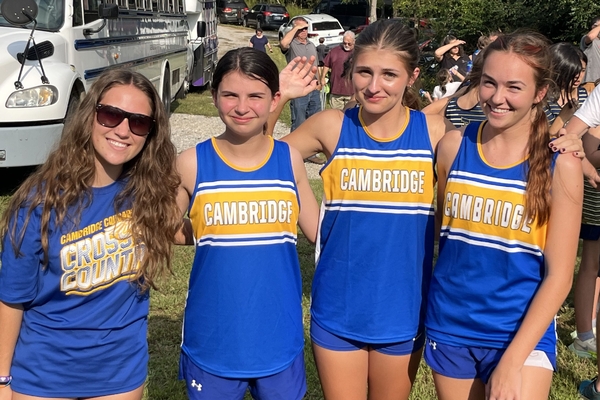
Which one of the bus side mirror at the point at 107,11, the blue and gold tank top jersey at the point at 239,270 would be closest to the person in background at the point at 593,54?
the bus side mirror at the point at 107,11

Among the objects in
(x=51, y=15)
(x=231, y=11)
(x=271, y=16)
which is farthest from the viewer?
(x=231, y=11)

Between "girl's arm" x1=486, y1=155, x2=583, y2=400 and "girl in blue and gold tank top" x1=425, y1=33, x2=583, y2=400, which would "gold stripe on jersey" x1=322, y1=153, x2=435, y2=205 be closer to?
"girl in blue and gold tank top" x1=425, y1=33, x2=583, y2=400

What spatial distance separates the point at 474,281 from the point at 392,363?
1.78ft

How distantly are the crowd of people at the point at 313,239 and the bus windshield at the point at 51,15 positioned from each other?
6.26 meters

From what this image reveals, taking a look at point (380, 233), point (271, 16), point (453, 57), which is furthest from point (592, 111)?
point (271, 16)

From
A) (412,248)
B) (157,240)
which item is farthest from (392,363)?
(157,240)

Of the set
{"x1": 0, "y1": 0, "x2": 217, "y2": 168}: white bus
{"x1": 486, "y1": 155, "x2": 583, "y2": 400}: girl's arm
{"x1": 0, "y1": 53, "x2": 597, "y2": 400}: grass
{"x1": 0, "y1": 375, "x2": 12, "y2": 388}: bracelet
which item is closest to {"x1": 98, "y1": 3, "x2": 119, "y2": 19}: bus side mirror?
{"x1": 0, "y1": 0, "x2": 217, "y2": 168}: white bus

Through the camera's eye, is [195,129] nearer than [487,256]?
No

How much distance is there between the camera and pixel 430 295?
2660mm

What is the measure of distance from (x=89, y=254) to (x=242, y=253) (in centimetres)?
54

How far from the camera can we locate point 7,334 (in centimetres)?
237

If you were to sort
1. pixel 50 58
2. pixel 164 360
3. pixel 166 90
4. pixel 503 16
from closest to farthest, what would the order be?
pixel 164 360 < pixel 50 58 < pixel 166 90 < pixel 503 16

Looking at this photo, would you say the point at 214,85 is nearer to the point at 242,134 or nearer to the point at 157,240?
the point at 242,134

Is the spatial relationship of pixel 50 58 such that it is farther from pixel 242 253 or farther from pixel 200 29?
pixel 200 29
